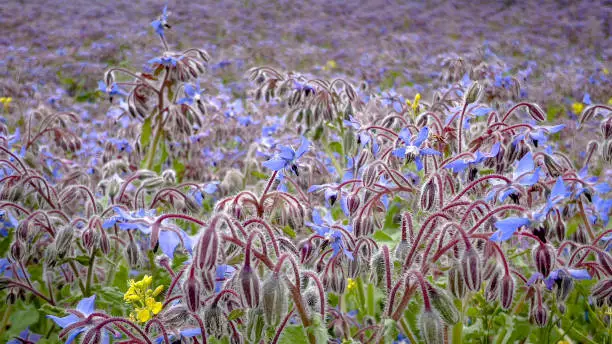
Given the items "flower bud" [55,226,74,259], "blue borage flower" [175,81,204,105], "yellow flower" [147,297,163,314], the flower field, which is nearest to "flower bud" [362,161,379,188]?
the flower field

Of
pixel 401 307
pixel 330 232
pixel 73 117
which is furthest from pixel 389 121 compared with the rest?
pixel 73 117

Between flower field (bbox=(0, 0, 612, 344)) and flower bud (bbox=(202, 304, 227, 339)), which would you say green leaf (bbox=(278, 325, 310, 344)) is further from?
flower bud (bbox=(202, 304, 227, 339))

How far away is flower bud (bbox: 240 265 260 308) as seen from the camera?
1.01 meters

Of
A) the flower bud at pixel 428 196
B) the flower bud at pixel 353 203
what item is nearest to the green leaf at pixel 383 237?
the flower bud at pixel 353 203

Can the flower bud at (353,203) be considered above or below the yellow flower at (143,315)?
above

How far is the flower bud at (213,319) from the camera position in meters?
1.10

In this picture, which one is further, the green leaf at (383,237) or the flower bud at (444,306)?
the green leaf at (383,237)

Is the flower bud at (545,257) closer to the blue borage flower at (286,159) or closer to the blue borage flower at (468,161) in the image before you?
the blue borage flower at (468,161)

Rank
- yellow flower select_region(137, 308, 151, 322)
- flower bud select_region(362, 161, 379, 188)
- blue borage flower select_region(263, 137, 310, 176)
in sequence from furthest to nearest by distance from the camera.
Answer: flower bud select_region(362, 161, 379, 188) < blue borage flower select_region(263, 137, 310, 176) < yellow flower select_region(137, 308, 151, 322)

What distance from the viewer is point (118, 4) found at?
42.8 feet

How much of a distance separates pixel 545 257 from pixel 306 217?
574 mm

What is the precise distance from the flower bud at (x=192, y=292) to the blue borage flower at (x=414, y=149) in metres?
0.63

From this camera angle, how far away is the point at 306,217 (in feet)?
4.69

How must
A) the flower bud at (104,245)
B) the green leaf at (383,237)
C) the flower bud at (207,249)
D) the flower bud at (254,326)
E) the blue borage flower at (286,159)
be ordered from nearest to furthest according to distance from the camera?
the flower bud at (207,249), the flower bud at (254,326), the blue borage flower at (286,159), the flower bud at (104,245), the green leaf at (383,237)
